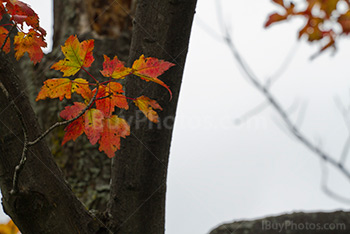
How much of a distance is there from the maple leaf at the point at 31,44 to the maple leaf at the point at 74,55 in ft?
0.54

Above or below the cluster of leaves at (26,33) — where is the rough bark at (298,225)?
below

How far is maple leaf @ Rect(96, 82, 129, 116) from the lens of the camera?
124 cm

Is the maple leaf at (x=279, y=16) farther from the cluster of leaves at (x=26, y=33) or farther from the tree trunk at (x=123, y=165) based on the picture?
the cluster of leaves at (x=26, y=33)

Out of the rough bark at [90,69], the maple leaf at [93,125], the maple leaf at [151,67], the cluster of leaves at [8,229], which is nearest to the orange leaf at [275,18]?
the maple leaf at [151,67]

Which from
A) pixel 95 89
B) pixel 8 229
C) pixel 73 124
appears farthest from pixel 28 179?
pixel 8 229

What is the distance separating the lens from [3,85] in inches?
46.2

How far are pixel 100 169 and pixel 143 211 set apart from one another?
81 centimetres

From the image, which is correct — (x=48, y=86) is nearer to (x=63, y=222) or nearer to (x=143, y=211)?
(x=63, y=222)

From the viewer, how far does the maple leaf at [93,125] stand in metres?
1.13

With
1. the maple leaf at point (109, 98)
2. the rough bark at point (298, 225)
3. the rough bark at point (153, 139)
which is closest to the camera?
the maple leaf at point (109, 98)

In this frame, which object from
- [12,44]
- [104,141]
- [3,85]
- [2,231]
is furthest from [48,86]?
[2,231]

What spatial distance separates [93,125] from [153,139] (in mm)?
344

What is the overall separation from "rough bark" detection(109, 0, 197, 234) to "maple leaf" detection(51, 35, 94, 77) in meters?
0.31

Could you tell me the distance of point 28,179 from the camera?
46.7 inches
